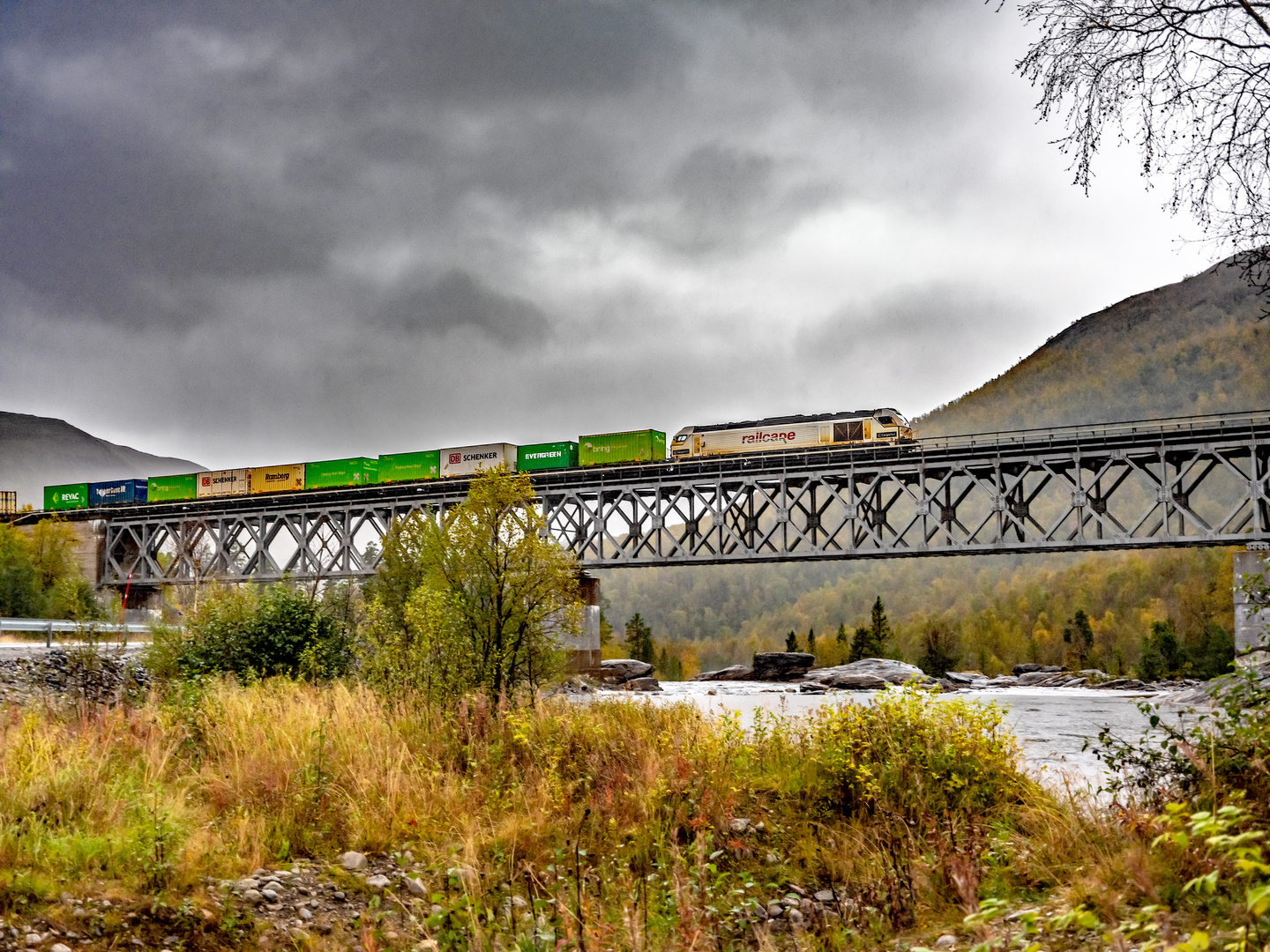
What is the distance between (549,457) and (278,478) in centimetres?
2189

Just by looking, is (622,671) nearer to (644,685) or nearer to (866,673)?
(644,685)

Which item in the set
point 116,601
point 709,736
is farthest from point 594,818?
point 116,601

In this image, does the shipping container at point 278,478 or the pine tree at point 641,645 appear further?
the pine tree at point 641,645

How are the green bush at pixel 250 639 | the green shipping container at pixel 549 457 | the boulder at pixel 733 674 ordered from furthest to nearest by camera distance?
1. the boulder at pixel 733 674
2. the green shipping container at pixel 549 457
3. the green bush at pixel 250 639

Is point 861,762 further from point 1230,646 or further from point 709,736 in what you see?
point 1230,646

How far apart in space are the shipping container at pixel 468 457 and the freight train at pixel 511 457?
59 mm

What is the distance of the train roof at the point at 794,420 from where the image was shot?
5031cm

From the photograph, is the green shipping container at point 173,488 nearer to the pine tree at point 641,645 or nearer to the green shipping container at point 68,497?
the green shipping container at point 68,497

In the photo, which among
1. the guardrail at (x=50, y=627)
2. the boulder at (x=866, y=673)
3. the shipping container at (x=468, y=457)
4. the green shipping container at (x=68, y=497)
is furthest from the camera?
the green shipping container at (x=68, y=497)

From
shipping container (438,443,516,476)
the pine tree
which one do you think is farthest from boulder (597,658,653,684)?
the pine tree

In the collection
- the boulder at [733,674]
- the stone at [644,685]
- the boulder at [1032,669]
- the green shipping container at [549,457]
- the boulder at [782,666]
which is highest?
the green shipping container at [549,457]

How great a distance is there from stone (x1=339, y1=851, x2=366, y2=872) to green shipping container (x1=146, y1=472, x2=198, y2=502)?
64985mm

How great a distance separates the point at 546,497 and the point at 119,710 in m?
39.8

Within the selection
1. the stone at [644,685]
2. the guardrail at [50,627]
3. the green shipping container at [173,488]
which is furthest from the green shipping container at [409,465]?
the guardrail at [50,627]
